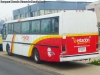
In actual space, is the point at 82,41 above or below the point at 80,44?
above

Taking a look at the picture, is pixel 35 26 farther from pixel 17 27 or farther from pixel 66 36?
pixel 66 36

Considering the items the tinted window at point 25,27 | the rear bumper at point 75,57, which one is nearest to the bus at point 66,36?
the rear bumper at point 75,57

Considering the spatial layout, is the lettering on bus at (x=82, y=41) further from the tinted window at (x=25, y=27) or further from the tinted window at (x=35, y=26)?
the tinted window at (x=25, y=27)

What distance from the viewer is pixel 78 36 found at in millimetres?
13086

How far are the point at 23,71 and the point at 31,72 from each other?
1.75 feet

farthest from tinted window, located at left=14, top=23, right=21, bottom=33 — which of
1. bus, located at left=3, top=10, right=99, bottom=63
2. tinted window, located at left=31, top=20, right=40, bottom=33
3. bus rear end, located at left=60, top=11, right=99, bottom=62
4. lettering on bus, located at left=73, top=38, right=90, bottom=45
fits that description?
lettering on bus, located at left=73, top=38, right=90, bottom=45

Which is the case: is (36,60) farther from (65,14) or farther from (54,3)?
(54,3)

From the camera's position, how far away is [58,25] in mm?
12961

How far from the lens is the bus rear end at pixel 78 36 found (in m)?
12.8

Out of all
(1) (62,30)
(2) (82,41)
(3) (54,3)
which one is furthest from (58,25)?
(3) (54,3)

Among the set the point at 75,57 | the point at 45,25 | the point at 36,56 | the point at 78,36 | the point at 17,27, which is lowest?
the point at 36,56

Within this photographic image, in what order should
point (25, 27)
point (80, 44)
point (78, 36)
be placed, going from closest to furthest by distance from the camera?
point (78, 36) → point (80, 44) → point (25, 27)

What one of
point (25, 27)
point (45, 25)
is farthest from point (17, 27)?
point (45, 25)

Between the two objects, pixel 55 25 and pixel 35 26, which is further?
pixel 35 26
